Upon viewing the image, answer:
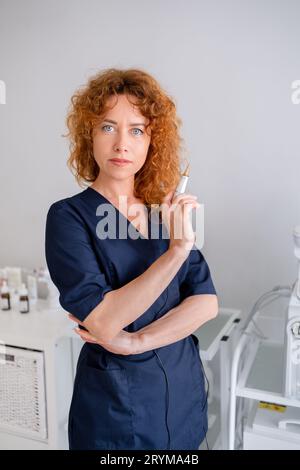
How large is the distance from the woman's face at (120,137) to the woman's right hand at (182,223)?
0.50ft

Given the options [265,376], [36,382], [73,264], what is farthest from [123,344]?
[36,382]

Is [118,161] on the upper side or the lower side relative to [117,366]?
upper

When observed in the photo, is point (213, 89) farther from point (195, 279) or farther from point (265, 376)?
point (265, 376)

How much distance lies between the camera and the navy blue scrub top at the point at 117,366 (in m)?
1.03

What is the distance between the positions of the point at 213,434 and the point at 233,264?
66cm

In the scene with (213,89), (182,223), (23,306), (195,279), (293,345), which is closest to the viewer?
(182,223)

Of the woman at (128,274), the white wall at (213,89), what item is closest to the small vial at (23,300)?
the white wall at (213,89)

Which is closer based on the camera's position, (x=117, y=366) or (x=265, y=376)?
(x=117, y=366)

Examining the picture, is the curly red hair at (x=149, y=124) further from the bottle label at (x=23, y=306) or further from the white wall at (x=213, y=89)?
the bottle label at (x=23, y=306)

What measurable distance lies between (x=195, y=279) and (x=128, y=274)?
0.67ft

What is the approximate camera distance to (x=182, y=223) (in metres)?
0.96

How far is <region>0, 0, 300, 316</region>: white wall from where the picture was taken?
5.32 ft

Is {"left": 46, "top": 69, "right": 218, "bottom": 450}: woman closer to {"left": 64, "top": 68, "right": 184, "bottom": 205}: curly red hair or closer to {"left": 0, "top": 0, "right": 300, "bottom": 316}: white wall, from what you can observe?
{"left": 64, "top": 68, "right": 184, "bottom": 205}: curly red hair
